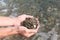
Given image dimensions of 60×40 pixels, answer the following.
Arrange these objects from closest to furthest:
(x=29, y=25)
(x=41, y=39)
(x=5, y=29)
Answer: (x=5, y=29) < (x=29, y=25) < (x=41, y=39)

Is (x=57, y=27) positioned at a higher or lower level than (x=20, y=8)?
lower

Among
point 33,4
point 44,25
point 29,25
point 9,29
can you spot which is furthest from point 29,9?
point 9,29

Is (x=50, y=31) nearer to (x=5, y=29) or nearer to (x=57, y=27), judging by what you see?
(x=57, y=27)

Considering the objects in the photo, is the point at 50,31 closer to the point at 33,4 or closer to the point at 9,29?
the point at 33,4

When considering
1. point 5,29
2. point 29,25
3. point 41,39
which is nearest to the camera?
point 5,29

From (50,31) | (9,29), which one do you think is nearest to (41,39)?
(50,31)

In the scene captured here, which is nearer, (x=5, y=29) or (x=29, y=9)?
(x=5, y=29)
